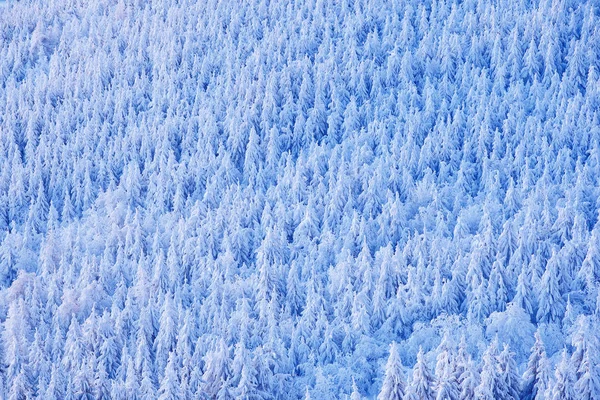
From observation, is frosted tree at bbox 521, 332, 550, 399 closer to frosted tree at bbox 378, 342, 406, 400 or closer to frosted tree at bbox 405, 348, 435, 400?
frosted tree at bbox 405, 348, 435, 400

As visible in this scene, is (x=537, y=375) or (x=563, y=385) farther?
(x=537, y=375)

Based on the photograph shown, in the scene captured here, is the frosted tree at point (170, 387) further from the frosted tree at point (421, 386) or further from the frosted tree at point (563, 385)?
the frosted tree at point (563, 385)

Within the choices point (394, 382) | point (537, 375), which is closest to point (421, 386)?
point (394, 382)

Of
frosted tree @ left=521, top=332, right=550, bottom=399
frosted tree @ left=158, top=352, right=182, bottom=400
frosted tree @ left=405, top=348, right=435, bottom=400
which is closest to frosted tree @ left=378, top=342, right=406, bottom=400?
frosted tree @ left=405, top=348, right=435, bottom=400

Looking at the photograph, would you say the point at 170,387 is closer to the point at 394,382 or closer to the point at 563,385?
the point at 394,382

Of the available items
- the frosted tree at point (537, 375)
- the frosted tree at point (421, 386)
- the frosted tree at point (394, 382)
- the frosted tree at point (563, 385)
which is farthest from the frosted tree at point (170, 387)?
the frosted tree at point (563, 385)

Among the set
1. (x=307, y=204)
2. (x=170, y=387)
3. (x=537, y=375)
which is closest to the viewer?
(x=537, y=375)

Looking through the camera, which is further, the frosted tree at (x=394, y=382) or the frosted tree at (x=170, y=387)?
the frosted tree at (x=170, y=387)

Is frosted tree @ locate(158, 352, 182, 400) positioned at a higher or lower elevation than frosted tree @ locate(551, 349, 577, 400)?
lower
